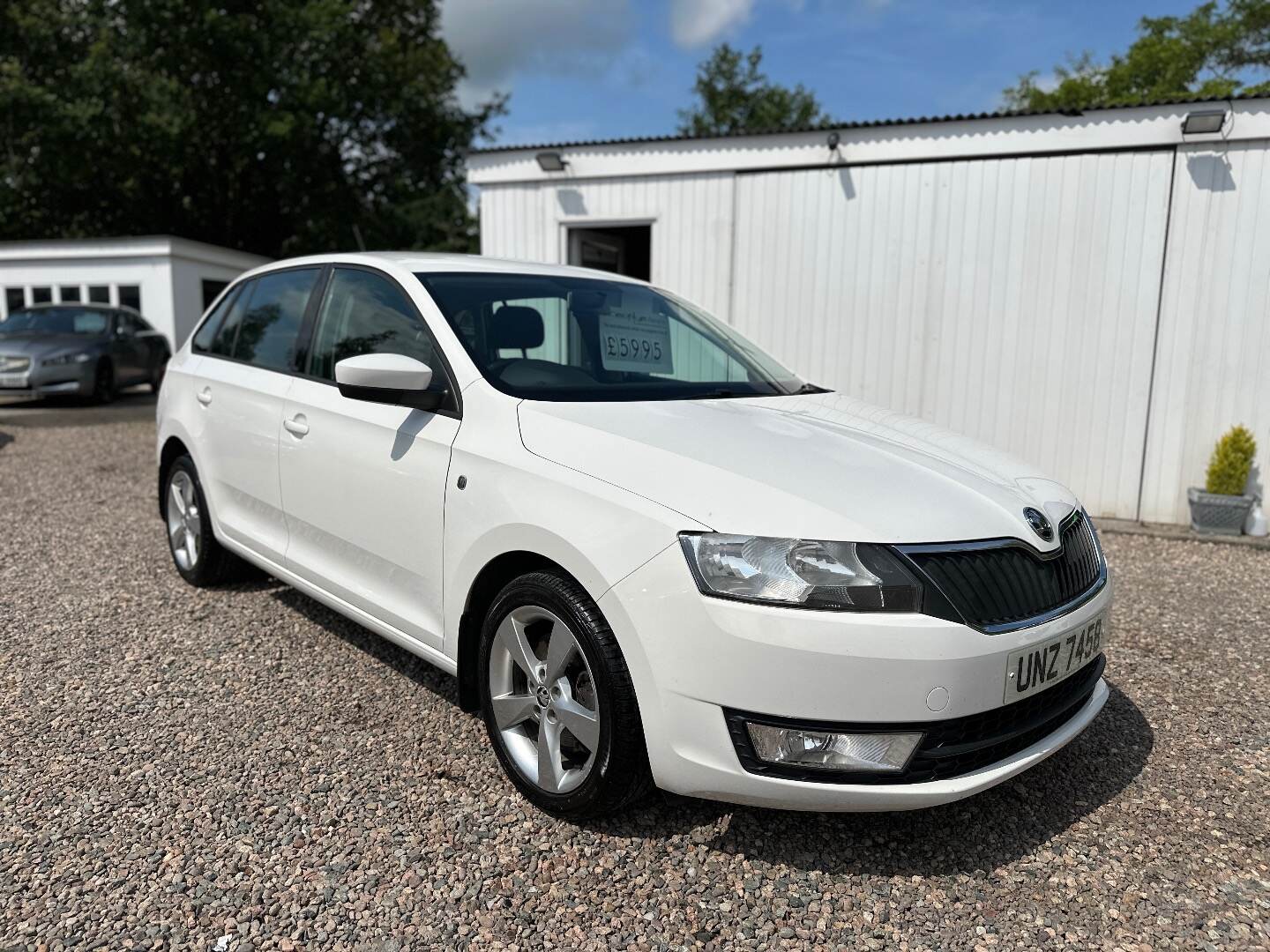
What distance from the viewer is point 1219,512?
6895mm

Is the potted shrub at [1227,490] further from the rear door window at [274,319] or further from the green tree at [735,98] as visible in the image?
the green tree at [735,98]

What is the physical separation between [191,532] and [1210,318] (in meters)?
7.30

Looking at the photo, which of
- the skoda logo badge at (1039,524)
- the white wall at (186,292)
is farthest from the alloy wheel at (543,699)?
the white wall at (186,292)

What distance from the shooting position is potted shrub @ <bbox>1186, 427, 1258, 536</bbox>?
270 inches

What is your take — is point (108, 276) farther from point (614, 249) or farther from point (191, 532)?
point (191, 532)

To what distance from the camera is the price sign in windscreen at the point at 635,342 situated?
3438 mm

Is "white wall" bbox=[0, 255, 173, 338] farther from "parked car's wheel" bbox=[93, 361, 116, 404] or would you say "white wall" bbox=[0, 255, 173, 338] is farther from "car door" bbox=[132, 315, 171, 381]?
"parked car's wheel" bbox=[93, 361, 116, 404]

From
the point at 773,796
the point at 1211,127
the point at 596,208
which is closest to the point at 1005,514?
the point at 773,796

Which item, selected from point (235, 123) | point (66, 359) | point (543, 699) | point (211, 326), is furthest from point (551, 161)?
point (235, 123)

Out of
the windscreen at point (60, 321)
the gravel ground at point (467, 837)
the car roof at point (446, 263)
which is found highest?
the car roof at point (446, 263)

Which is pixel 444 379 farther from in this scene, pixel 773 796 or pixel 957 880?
pixel 957 880

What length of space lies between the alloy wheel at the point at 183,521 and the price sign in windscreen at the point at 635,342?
2430mm

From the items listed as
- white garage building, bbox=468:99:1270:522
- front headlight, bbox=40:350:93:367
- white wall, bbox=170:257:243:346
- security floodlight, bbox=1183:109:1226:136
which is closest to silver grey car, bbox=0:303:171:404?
front headlight, bbox=40:350:93:367

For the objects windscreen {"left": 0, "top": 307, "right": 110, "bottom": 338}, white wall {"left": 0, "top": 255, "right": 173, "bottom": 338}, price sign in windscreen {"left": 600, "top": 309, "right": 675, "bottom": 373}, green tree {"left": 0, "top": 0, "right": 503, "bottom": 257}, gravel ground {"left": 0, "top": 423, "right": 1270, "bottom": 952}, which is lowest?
gravel ground {"left": 0, "top": 423, "right": 1270, "bottom": 952}
